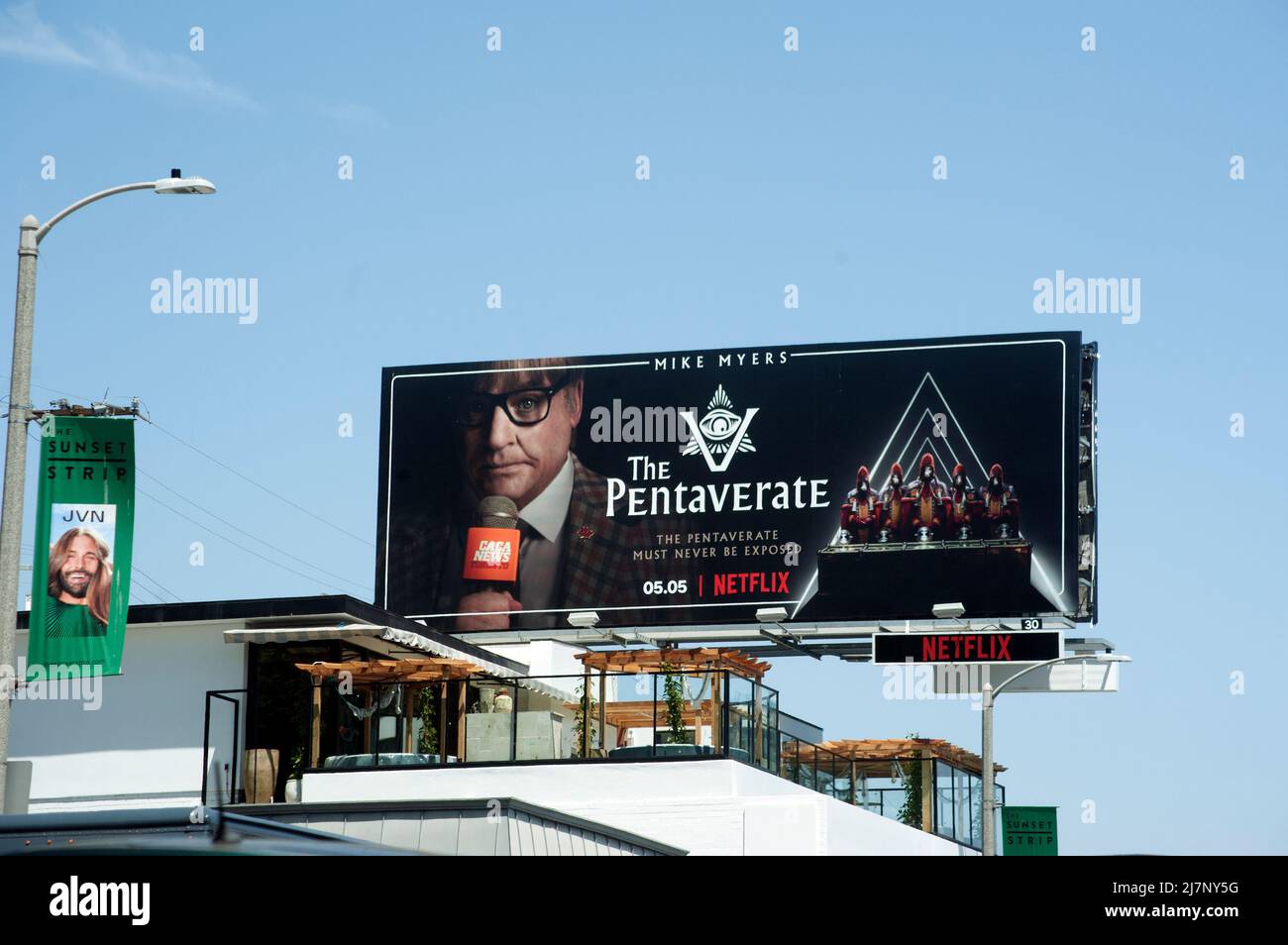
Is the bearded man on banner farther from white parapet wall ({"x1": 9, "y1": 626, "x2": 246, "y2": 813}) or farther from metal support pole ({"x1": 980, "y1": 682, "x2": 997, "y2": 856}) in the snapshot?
metal support pole ({"x1": 980, "y1": 682, "x2": 997, "y2": 856})

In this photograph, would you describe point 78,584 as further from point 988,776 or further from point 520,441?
point 520,441

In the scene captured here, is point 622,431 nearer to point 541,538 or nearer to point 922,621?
point 541,538

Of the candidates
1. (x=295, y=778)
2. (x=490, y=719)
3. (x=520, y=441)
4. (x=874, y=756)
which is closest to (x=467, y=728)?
(x=490, y=719)

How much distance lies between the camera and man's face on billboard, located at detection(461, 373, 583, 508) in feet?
126

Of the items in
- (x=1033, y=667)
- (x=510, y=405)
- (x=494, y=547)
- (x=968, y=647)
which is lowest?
(x=1033, y=667)

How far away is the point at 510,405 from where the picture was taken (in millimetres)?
38969

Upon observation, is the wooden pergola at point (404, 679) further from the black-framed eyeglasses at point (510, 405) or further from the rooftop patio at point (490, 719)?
the black-framed eyeglasses at point (510, 405)

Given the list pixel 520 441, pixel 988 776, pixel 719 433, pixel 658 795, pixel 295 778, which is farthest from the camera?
pixel 520 441

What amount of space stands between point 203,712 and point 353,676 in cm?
241

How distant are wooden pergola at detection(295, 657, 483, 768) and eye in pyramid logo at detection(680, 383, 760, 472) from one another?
10.3 meters

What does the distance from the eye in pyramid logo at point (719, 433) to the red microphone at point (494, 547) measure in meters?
4.09

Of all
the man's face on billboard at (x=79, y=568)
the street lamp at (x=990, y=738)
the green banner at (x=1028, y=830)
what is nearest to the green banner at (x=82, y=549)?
the man's face on billboard at (x=79, y=568)

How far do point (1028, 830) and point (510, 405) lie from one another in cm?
1381
